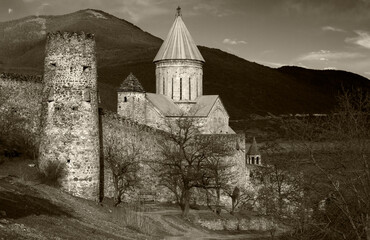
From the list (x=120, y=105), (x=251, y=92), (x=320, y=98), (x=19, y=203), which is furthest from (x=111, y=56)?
(x=19, y=203)

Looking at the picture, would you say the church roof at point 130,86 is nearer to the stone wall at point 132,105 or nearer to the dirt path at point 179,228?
the stone wall at point 132,105

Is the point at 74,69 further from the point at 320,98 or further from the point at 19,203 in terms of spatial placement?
the point at 320,98

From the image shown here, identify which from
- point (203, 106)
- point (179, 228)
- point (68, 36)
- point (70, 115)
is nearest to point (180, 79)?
point (203, 106)

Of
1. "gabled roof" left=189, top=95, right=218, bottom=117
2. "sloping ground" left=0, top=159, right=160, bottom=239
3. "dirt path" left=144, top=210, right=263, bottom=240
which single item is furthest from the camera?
"gabled roof" left=189, top=95, right=218, bottom=117

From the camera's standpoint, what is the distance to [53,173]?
26.9 metres

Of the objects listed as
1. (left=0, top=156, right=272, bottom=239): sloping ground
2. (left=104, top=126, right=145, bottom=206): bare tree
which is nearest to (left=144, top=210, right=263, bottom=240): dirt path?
(left=0, top=156, right=272, bottom=239): sloping ground

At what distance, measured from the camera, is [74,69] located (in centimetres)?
2744

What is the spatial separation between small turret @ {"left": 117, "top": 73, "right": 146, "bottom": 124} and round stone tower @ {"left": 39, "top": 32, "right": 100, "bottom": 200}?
1343 centimetres

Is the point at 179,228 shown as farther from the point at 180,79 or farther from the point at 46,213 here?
the point at 180,79

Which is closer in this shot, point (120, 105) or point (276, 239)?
point (276, 239)

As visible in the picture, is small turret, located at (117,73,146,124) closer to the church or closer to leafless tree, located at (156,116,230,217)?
the church

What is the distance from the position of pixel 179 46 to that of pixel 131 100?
8.36 meters

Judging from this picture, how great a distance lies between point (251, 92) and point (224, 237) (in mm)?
106935

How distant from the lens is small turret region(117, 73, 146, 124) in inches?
1630
